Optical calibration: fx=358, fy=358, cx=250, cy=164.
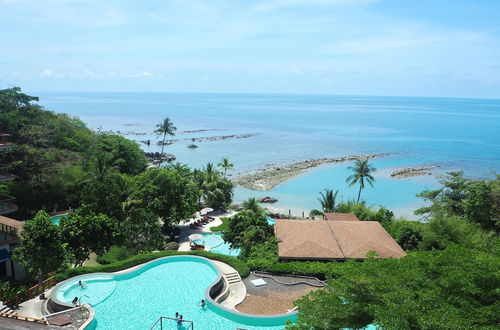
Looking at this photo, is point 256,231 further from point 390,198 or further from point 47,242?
point 390,198

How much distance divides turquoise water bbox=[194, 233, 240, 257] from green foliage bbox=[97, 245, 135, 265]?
7.72m

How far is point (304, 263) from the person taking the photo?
2398 cm

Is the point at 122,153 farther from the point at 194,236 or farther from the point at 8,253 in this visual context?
the point at 8,253

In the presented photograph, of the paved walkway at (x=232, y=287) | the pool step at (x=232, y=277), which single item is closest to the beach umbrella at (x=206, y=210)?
the paved walkway at (x=232, y=287)

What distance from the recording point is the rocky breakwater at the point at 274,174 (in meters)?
59.5

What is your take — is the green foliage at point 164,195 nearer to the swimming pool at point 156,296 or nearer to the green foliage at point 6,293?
the swimming pool at point 156,296

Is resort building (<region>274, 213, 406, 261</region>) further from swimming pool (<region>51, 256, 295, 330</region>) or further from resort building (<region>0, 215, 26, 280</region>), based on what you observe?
resort building (<region>0, 215, 26, 280</region>)

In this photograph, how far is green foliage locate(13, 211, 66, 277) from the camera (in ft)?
64.5

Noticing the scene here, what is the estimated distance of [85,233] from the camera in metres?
23.9

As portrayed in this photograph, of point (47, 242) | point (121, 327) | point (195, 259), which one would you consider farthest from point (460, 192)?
point (47, 242)

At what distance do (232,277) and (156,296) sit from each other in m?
4.84

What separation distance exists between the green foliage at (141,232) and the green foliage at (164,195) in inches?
157

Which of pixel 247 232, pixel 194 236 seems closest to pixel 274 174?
pixel 194 236

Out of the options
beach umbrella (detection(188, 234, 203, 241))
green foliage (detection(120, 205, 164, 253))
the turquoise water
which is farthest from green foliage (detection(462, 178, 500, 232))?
green foliage (detection(120, 205, 164, 253))
